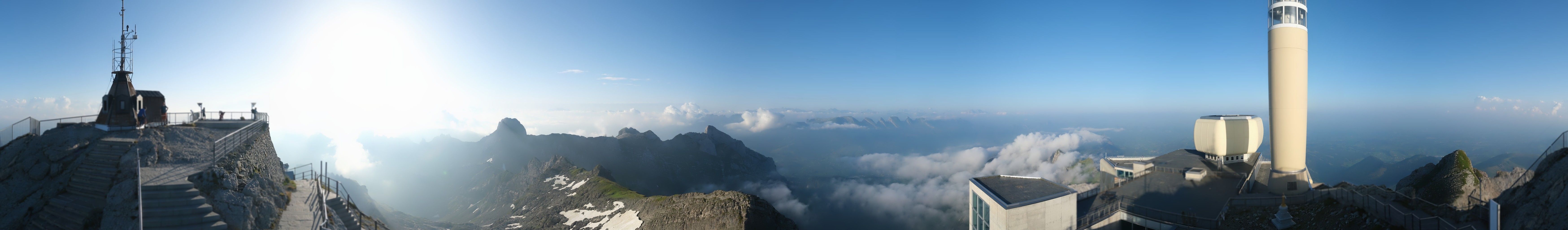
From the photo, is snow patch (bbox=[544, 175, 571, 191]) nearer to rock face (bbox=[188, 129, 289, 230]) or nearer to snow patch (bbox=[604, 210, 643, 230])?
snow patch (bbox=[604, 210, 643, 230])

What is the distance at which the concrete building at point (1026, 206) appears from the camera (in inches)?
1033

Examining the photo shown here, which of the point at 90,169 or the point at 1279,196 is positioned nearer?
the point at 90,169

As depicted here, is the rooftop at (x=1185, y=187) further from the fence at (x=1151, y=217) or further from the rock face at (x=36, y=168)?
the rock face at (x=36, y=168)

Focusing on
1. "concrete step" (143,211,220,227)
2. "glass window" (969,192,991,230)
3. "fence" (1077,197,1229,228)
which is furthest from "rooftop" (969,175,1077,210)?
"concrete step" (143,211,220,227)

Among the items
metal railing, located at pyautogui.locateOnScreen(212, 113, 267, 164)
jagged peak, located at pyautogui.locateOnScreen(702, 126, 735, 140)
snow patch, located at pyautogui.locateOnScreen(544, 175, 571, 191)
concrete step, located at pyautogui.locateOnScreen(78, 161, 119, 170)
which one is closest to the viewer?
concrete step, located at pyautogui.locateOnScreen(78, 161, 119, 170)

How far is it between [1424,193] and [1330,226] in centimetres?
1409

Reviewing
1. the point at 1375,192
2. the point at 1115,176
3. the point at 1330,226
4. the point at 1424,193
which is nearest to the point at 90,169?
the point at 1330,226

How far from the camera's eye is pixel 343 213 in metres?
23.5

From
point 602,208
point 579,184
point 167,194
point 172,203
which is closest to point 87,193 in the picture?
point 167,194

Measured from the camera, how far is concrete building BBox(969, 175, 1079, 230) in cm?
2625

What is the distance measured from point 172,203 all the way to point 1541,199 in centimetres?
4340

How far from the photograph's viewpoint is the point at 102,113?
77.8ft

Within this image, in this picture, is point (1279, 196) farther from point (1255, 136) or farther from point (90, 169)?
point (90, 169)

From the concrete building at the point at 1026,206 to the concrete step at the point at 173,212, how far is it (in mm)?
30533
